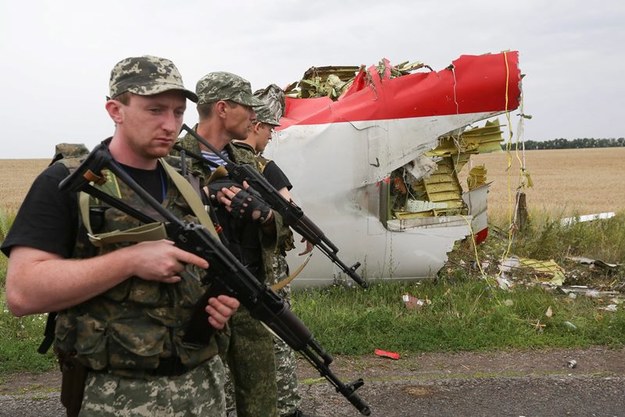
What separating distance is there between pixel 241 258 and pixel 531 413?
227cm

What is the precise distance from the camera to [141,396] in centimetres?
189

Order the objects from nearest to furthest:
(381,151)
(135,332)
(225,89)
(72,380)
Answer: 1. (135,332)
2. (72,380)
3. (225,89)
4. (381,151)

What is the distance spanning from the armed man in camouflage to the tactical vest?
999 millimetres

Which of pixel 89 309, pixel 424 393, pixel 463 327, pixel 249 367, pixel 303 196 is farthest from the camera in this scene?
pixel 303 196

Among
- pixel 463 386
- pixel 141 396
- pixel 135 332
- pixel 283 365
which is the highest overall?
pixel 135 332

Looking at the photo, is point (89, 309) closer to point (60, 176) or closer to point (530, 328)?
point (60, 176)

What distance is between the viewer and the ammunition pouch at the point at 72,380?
1920mm

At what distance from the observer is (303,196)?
20.6 ft

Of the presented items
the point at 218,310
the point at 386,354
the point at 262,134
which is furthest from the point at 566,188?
the point at 218,310

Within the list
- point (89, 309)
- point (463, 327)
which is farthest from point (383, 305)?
point (89, 309)

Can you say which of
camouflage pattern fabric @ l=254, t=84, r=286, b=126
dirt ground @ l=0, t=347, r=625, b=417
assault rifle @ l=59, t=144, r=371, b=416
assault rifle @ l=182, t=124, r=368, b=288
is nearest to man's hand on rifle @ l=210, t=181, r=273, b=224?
assault rifle @ l=182, t=124, r=368, b=288

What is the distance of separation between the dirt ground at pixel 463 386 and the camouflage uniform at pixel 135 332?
7.51ft

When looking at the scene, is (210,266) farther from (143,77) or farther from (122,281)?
(143,77)

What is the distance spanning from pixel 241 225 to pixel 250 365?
0.69 metres
